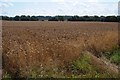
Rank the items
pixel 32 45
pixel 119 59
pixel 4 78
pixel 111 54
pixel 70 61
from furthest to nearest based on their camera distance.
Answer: pixel 111 54
pixel 119 59
pixel 32 45
pixel 70 61
pixel 4 78

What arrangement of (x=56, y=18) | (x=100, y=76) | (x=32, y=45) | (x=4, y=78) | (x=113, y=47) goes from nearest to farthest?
(x=4, y=78) → (x=100, y=76) → (x=32, y=45) → (x=113, y=47) → (x=56, y=18)

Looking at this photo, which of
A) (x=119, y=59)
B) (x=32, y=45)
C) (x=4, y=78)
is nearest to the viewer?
(x=4, y=78)

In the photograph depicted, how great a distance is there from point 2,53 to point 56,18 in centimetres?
6877

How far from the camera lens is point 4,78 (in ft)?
39.3

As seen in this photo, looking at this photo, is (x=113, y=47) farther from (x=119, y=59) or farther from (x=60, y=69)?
(x=60, y=69)

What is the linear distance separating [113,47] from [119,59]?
11.9ft

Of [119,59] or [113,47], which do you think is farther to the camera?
[113,47]

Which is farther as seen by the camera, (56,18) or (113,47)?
(56,18)

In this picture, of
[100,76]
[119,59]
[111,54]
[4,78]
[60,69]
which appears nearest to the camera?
[4,78]

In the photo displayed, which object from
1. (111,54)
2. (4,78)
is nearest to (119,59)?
(111,54)

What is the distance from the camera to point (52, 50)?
621 inches

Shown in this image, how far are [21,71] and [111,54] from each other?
843 cm

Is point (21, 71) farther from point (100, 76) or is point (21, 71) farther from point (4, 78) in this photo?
point (100, 76)

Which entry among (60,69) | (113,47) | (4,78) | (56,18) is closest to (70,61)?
(60,69)
